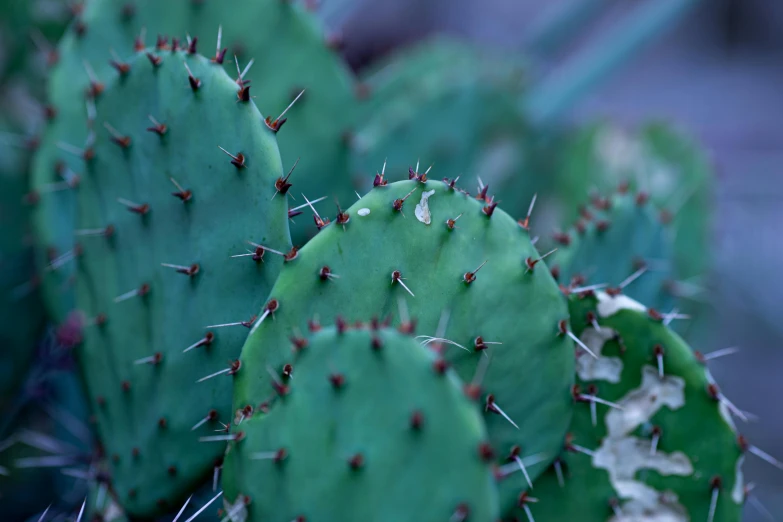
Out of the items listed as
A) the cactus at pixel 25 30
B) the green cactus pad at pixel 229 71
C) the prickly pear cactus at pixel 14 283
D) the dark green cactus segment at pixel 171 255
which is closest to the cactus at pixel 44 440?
the prickly pear cactus at pixel 14 283

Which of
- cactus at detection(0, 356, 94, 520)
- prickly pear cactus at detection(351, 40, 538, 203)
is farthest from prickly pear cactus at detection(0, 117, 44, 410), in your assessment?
prickly pear cactus at detection(351, 40, 538, 203)

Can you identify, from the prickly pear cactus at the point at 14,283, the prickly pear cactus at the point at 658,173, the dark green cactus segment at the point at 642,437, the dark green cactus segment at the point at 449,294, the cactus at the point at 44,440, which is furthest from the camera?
the prickly pear cactus at the point at 658,173

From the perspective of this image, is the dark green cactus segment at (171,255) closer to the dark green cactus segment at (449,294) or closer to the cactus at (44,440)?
the dark green cactus segment at (449,294)

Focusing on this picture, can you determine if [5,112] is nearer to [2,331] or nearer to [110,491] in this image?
[2,331]

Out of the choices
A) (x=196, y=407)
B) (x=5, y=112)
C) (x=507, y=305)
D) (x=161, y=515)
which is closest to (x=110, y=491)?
(x=161, y=515)

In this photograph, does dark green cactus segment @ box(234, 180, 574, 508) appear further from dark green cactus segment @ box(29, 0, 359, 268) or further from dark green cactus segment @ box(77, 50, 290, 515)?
dark green cactus segment @ box(29, 0, 359, 268)

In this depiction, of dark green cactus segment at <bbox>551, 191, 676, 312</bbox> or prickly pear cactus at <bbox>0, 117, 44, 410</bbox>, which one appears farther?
prickly pear cactus at <bbox>0, 117, 44, 410</bbox>
